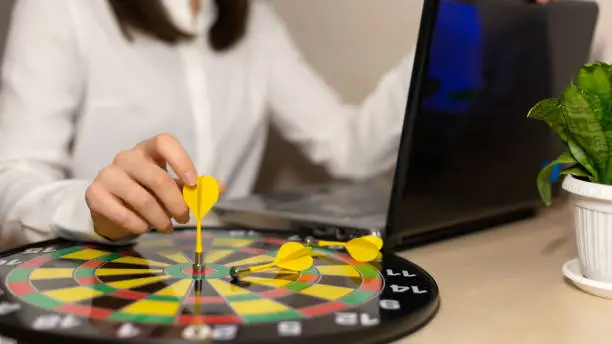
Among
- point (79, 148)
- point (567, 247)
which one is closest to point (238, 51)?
point (79, 148)

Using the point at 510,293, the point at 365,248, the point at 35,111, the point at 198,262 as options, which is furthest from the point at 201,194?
the point at 35,111

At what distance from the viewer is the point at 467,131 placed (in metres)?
0.83

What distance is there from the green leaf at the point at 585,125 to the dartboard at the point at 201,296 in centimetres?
22

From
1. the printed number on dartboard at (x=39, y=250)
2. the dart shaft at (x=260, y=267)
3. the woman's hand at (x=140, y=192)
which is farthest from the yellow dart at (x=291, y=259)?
the printed number on dartboard at (x=39, y=250)

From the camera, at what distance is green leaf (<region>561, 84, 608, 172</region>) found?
25.1 inches

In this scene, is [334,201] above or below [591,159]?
below

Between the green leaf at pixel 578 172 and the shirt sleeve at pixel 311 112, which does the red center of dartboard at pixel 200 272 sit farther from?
the shirt sleeve at pixel 311 112

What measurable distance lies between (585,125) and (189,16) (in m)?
0.86

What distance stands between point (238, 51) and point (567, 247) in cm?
79

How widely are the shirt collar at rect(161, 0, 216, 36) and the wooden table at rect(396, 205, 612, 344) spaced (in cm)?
69

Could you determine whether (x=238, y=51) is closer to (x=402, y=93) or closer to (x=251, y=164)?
(x=251, y=164)

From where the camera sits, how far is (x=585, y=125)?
0.64 metres

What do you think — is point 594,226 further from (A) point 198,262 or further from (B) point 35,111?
(B) point 35,111

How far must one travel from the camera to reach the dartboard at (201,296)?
467 mm
